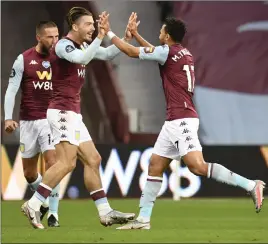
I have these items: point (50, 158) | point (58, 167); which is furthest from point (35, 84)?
point (58, 167)

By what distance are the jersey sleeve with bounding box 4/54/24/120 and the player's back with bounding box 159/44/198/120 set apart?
193 centimetres

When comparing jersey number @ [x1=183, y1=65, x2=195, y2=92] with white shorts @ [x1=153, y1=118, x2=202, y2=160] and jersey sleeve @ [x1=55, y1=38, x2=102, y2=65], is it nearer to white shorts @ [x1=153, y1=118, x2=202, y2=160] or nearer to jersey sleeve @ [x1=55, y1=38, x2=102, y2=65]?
white shorts @ [x1=153, y1=118, x2=202, y2=160]

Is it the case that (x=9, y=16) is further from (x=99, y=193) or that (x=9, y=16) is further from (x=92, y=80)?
(x=99, y=193)

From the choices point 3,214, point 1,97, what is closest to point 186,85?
point 3,214

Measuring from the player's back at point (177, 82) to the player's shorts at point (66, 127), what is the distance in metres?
0.91

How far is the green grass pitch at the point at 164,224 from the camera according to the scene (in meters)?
9.48

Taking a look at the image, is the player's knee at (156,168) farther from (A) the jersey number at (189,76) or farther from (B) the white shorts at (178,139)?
(A) the jersey number at (189,76)

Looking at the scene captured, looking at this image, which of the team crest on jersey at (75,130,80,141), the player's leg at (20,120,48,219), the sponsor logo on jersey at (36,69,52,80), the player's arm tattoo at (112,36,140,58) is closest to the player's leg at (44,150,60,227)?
the player's leg at (20,120,48,219)

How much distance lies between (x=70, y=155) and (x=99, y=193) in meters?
0.53

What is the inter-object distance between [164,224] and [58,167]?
1921 mm

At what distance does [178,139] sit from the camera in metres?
10.8

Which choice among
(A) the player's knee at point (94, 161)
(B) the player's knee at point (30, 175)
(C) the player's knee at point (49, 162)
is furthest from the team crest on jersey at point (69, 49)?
(B) the player's knee at point (30, 175)

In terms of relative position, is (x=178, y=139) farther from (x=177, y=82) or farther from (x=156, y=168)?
(x=177, y=82)

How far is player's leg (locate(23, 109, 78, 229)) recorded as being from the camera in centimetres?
1084
